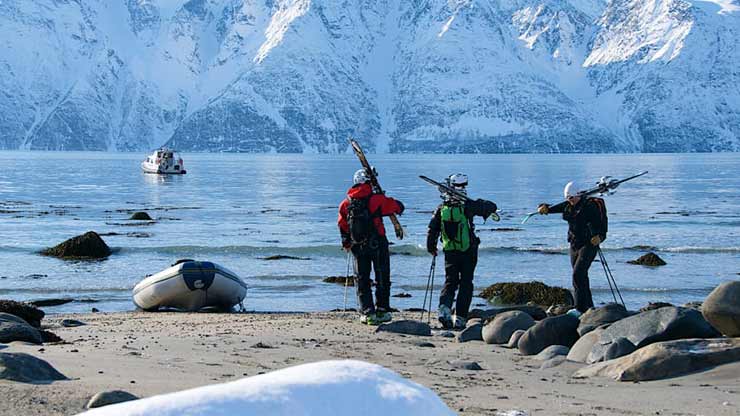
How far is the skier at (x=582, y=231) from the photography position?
14477 mm

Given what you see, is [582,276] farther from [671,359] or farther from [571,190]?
[671,359]

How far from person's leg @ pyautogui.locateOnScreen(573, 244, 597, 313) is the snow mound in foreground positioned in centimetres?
1144

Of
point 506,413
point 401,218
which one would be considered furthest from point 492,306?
point 401,218

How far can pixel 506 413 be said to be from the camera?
25.0 ft

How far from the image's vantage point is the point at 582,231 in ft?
47.8

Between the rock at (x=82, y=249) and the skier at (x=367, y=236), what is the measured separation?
1487 cm

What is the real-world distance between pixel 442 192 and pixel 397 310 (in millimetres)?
3961

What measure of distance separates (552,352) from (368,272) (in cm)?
383

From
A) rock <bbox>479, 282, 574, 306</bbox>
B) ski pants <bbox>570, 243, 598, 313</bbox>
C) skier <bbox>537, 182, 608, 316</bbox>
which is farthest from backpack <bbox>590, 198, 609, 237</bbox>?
rock <bbox>479, 282, 574, 306</bbox>

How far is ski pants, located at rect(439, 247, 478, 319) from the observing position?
48.1 ft

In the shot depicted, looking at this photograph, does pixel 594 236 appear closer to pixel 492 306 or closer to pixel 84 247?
pixel 492 306

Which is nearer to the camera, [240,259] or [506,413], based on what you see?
[506,413]

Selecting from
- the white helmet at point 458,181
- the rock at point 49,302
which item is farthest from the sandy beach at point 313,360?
the rock at point 49,302

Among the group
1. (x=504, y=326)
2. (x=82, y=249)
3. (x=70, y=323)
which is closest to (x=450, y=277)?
(x=504, y=326)
